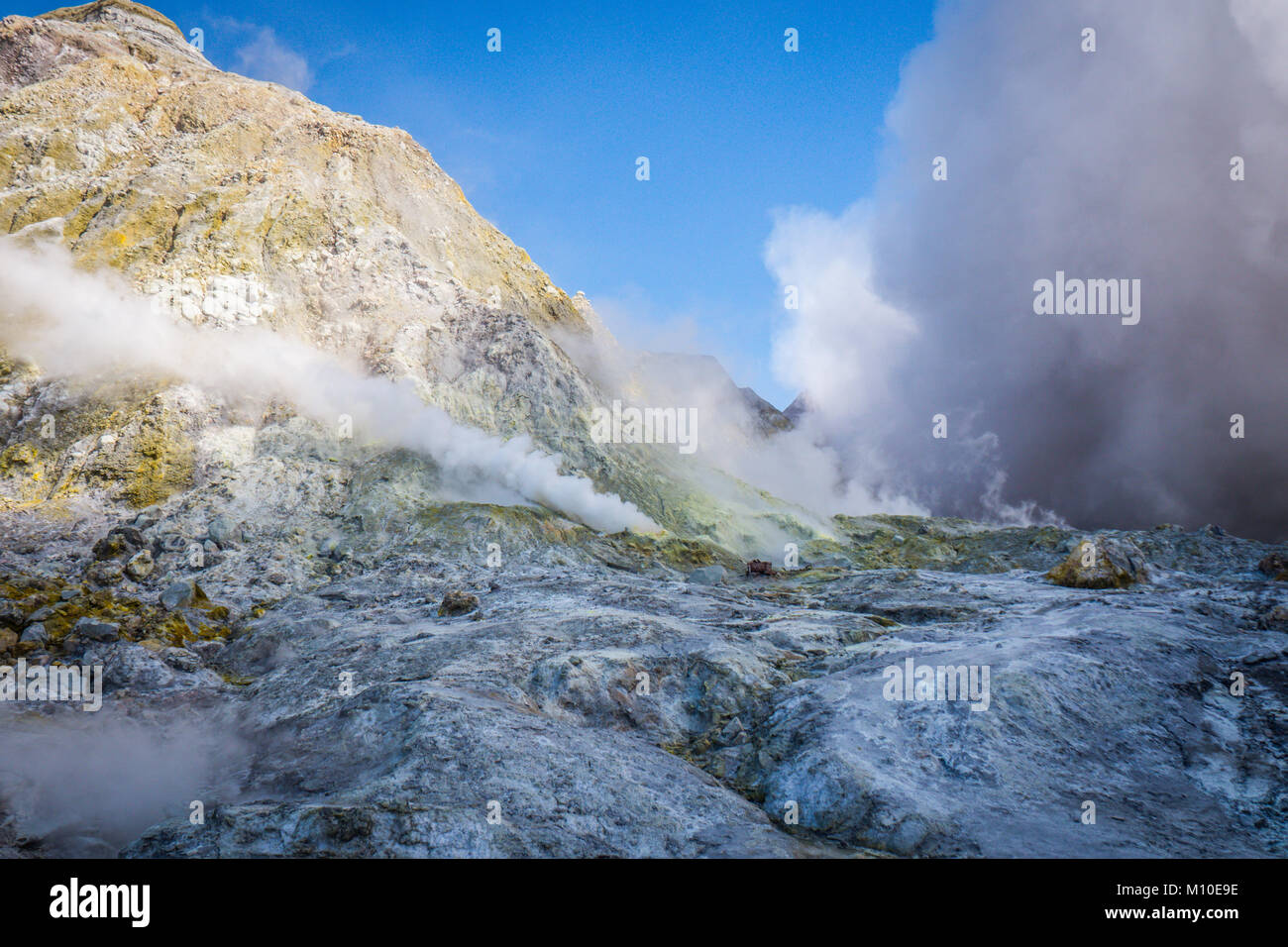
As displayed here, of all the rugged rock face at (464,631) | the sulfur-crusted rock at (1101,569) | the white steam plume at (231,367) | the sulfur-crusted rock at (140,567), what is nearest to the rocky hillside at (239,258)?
the rugged rock face at (464,631)

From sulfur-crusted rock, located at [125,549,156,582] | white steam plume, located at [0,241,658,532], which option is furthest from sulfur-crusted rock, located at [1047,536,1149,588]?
sulfur-crusted rock, located at [125,549,156,582]

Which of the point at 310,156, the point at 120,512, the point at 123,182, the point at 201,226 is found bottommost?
the point at 120,512

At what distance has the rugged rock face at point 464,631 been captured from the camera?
330 inches

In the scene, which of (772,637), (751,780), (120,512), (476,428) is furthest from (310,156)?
(751,780)

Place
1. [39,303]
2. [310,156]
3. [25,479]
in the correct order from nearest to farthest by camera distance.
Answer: [25,479] → [39,303] → [310,156]

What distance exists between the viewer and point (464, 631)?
1644 cm

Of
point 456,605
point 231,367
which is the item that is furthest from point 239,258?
point 456,605

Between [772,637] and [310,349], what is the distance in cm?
3496

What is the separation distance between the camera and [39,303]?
36312 millimetres

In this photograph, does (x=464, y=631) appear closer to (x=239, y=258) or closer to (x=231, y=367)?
(x=231, y=367)

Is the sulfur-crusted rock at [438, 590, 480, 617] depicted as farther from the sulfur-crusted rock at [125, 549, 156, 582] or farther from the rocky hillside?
the rocky hillside
